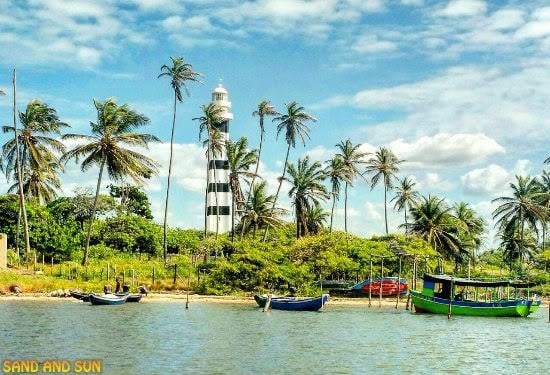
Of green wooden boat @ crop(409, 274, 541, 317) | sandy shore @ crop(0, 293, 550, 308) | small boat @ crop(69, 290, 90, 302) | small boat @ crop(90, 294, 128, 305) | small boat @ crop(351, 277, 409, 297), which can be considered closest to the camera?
small boat @ crop(90, 294, 128, 305)

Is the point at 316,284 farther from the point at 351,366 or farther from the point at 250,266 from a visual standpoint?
the point at 351,366

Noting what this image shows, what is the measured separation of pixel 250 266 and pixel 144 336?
26.9 m

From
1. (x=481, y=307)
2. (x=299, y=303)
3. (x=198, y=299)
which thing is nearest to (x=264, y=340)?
(x=299, y=303)

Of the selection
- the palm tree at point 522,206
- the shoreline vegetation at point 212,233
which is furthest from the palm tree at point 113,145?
the palm tree at point 522,206

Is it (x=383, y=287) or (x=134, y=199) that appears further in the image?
(x=134, y=199)

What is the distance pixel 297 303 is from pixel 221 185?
37.9 metres

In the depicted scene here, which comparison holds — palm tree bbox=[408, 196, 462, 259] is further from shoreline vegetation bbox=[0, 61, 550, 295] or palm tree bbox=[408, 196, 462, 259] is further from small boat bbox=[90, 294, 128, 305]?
small boat bbox=[90, 294, 128, 305]

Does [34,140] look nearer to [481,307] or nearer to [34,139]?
[34,139]

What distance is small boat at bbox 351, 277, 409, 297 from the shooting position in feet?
226

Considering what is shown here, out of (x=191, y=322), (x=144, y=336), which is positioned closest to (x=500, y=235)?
(x=191, y=322)

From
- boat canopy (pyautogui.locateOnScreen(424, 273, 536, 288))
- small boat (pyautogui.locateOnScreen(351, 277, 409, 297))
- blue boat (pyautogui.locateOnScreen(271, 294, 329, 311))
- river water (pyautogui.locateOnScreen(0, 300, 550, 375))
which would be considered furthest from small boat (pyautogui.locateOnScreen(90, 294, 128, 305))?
small boat (pyautogui.locateOnScreen(351, 277, 409, 297))

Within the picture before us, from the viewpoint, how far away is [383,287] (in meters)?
70.1

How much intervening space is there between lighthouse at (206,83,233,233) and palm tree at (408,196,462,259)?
23101mm

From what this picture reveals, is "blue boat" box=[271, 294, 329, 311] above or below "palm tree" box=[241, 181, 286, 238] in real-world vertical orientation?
below
